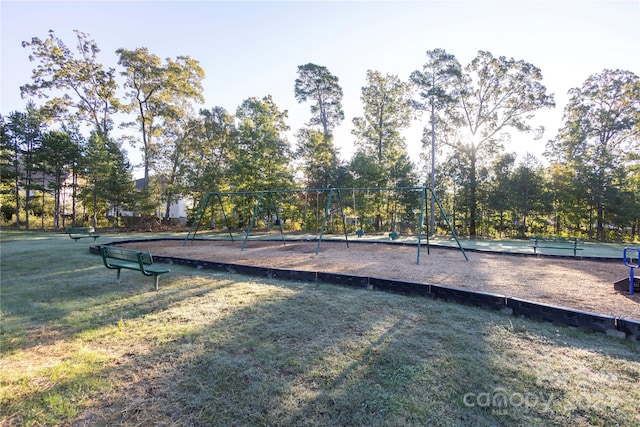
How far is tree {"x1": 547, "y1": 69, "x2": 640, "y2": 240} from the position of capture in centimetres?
1986

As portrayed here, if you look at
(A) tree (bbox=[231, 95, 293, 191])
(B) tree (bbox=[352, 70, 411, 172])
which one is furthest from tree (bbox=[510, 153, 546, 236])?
(A) tree (bbox=[231, 95, 293, 191])

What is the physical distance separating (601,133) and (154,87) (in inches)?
1395

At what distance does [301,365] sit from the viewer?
247 cm

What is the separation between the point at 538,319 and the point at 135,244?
1289 cm

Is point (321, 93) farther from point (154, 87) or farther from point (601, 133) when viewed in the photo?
point (601, 133)

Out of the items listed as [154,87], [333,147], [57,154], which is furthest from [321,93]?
[57,154]

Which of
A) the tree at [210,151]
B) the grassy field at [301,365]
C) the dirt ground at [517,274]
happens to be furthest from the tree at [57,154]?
the grassy field at [301,365]

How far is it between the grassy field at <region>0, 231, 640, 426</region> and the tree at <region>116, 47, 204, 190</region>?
22213 mm

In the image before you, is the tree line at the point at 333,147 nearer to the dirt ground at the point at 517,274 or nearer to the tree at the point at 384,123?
the tree at the point at 384,123

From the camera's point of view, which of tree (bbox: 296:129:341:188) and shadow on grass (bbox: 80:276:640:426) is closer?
shadow on grass (bbox: 80:276:640:426)

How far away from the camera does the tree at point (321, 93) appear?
24.5 metres

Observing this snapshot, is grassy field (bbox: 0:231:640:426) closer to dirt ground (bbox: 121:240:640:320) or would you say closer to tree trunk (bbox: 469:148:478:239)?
dirt ground (bbox: 121:240:640:320)

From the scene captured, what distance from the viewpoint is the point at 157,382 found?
7.37 feet

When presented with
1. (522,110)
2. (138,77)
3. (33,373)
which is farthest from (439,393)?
(138,77)
